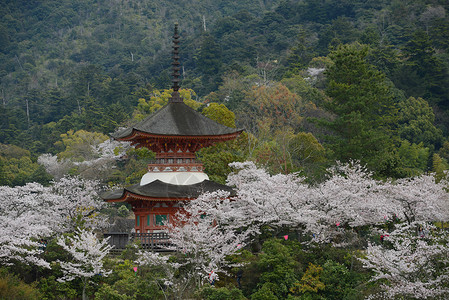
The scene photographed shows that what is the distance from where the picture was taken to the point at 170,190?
2622 cm

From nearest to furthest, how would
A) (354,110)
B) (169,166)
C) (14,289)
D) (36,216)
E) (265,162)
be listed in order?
(14,289) < (36,216) < (169,166) < (354,110) < (265,162)

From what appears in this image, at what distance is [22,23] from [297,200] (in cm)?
11665

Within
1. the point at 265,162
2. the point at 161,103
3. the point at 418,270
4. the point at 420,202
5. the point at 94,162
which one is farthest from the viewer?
the point at 161,103

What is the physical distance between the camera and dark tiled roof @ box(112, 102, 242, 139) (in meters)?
27.0

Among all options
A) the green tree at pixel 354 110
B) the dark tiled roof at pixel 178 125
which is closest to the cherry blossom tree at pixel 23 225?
the dark tiled roof at pixel 178 125

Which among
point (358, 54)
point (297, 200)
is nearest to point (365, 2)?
point (358, 54)

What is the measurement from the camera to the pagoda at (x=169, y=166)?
85.5ft

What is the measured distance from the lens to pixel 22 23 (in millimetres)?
126750

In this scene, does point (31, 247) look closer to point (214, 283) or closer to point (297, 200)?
point (214, 283)

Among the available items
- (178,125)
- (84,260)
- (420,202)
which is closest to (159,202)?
(178,125)

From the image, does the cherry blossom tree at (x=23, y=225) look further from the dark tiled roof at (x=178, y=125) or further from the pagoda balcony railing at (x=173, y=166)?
the pagoda balcony railing at (x=173, y=166)

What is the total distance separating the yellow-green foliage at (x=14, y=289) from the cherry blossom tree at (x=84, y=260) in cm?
113

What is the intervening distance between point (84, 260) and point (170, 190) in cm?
530

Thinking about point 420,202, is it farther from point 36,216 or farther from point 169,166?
point 36,216
